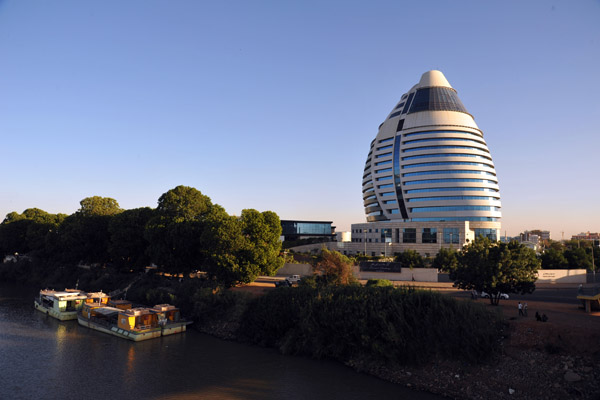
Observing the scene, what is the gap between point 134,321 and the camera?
41.5 metres

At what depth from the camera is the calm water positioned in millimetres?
27141

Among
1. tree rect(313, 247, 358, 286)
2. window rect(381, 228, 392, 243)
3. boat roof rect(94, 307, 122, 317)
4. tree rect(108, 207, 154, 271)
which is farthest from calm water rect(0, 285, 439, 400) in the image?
window rect(381, 228, 392, 243)

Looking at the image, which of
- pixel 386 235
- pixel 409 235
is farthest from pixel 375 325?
pixel 386 235

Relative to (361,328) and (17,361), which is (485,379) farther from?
(17,361)

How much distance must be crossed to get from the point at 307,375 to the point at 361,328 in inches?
241

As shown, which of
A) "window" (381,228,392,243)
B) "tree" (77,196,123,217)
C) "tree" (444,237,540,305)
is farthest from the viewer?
"window" (381,228,392,243)

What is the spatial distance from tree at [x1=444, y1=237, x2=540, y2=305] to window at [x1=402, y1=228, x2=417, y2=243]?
5755 centimetres

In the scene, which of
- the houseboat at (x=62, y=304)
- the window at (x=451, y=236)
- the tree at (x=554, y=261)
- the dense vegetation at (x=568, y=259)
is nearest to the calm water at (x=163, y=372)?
the houseboat at (x=62, y=304)

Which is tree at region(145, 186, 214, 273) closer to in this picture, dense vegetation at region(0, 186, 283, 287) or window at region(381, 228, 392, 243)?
dense vegetation at region(0, 186, 283, 287)

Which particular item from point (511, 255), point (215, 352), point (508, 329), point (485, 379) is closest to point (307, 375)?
point (215, 352)

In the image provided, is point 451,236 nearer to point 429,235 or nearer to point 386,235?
point 429,235

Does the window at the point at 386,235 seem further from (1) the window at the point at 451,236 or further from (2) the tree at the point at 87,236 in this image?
(2) the tree at the point at 87,236

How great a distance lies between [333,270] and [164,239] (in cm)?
2931

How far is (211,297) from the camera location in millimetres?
46000
